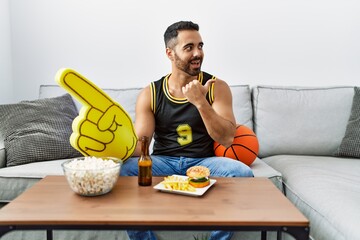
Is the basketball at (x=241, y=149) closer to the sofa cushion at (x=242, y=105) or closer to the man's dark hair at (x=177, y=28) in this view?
the sofa cushion at (x=242, y=105)

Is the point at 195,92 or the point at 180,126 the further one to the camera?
the point at 180,126

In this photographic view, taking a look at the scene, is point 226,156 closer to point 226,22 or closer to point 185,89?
point 185,89

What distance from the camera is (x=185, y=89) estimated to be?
1706mm

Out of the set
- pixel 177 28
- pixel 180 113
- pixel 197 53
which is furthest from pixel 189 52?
pixel 180 113

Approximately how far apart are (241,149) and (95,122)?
33.0 inches

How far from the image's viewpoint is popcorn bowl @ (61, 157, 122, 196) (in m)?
1.31

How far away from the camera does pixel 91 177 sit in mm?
1309

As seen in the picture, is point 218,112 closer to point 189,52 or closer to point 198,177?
point 189,52

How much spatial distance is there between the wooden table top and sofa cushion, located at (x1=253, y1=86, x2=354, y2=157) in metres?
1.04

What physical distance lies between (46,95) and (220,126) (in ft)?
4.54

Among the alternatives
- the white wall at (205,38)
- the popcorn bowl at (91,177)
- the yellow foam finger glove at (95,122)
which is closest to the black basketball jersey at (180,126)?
the yellow foam finger glove at (95,122)

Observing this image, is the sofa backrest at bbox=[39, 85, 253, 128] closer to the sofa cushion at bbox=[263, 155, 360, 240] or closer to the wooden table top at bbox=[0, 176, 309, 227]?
the sofa cushion at bbox=[263, 155, 360, 240]

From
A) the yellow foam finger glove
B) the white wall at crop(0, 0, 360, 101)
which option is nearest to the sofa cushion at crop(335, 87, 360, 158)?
the white wall at crop(0, 0, 360, 101)

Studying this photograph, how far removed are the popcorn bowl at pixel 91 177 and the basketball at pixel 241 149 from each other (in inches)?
30.6
